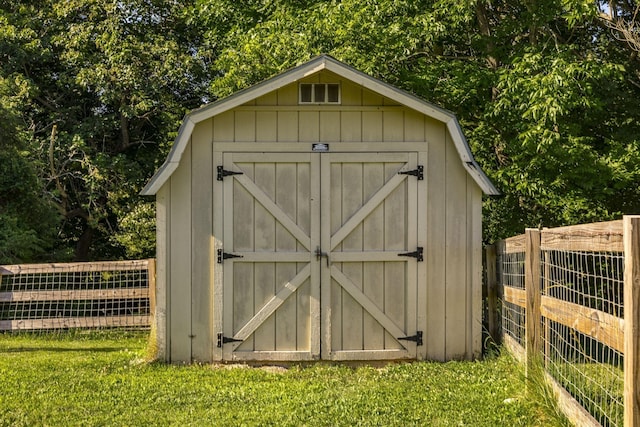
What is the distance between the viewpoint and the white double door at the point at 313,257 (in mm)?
7863

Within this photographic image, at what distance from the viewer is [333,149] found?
7.91m

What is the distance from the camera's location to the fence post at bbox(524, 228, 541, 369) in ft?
18.7

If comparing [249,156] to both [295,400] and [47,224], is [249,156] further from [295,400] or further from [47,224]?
[47,224]

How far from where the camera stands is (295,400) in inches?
240

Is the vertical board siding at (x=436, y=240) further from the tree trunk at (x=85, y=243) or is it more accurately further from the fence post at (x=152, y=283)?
the tree trunk at (x=85, y=243)

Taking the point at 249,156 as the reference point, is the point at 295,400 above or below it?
below

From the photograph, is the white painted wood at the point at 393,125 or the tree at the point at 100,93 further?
the tree at the point at 100,93

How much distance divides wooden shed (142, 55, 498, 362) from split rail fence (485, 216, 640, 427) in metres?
1.08

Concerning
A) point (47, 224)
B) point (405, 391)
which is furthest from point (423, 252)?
point (47, 224)

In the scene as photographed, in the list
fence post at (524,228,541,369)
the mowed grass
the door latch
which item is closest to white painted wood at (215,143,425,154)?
the door latch

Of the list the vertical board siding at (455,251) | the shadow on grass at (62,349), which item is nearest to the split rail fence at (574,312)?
the vertical board siding at (455,251)

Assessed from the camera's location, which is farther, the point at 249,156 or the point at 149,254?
the point at 149,254

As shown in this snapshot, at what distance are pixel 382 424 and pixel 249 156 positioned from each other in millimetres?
3454

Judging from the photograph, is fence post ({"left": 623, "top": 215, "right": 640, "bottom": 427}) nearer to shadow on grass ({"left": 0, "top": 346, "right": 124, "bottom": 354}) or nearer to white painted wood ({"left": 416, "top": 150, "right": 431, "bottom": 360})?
white painted wood ({"left": 416, "top": 150, "right": 431, "bottom": 360})
